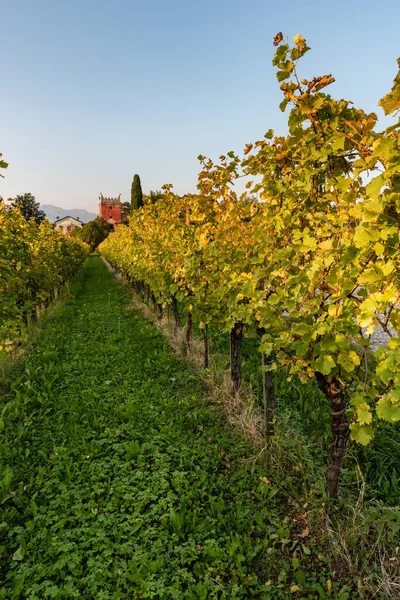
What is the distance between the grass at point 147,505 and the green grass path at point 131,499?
0.01 metres

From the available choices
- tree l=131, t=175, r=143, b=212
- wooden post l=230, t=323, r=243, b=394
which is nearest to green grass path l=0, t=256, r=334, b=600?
wooden post l=230, t=323, r=243, b=394

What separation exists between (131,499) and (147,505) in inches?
6.6

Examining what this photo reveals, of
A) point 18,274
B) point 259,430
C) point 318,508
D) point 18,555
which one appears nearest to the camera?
point 18,555

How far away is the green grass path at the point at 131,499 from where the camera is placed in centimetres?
272

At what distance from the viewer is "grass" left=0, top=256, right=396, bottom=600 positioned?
270cm

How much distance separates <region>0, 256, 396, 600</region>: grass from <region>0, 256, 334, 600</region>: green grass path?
12 mm

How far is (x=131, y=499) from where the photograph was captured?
3516mm

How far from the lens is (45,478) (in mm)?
3875

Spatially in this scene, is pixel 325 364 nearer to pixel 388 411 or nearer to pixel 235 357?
pixel 388 411

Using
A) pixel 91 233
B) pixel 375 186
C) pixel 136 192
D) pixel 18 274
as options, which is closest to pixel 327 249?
pixel 375 186

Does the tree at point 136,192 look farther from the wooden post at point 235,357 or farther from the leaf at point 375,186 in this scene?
the leaf at point 375,186

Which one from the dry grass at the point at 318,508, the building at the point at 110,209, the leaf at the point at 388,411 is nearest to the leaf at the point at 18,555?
the dry grass at the point at 318,508

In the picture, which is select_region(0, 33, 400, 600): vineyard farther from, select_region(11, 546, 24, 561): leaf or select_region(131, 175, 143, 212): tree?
select_region(131, 175, 143, 212): tree

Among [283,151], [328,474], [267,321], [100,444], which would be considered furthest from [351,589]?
[283,151]
